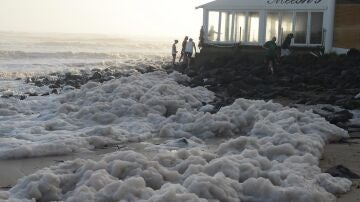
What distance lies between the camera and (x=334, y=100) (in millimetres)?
14062

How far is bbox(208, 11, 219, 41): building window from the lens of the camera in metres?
29.2

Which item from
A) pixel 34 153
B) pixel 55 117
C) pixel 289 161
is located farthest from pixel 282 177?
pixel 55 117

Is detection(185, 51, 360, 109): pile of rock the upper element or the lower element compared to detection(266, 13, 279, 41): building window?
lower

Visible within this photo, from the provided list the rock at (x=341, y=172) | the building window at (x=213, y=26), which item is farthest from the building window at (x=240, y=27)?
the rock at (x=341, y=172)

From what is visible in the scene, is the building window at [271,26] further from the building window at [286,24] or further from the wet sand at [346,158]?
the wet sand at [346,158]

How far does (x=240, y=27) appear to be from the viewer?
92.8 feet

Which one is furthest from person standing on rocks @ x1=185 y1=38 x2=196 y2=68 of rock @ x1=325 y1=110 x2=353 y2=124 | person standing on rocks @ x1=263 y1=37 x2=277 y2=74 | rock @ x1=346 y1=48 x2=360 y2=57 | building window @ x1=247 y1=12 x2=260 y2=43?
rock @ x1=325 y1=110 x2=353 y2=124

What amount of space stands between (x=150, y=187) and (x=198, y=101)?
27.0ft

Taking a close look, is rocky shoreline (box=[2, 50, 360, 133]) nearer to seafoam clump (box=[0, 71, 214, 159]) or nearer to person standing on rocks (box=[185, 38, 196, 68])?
seafoam clump (box=[0, 71, 214, 159])

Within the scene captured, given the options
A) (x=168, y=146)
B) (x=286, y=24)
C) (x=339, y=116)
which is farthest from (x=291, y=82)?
(x=168, y=146)

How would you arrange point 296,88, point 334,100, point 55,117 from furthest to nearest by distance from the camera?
point 296,88 → point 334,100 → point 55,117

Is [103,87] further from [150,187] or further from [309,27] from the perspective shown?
[309,27]

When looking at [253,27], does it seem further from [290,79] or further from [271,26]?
[290,79]

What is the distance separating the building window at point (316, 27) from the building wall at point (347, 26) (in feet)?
3.65
